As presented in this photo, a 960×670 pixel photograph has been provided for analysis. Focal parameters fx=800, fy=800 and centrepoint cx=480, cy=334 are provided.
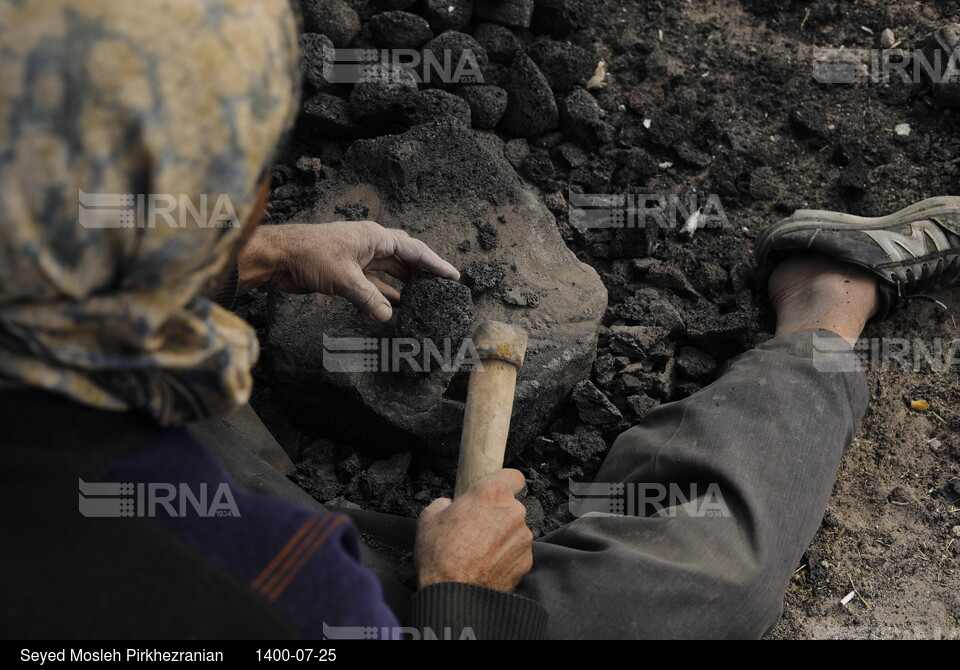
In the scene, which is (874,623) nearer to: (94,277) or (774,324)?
(774,324)

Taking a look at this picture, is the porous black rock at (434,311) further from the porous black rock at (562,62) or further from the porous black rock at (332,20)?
the porous black rock at (332,20)

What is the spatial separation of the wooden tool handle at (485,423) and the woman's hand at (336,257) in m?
0.50

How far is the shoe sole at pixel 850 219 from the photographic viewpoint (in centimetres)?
319

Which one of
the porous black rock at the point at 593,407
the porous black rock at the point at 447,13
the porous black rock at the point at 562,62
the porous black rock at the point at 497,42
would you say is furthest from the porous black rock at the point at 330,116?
the porous black rock at the point at 593,407

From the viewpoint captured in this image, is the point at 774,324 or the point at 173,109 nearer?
the point at 173,109

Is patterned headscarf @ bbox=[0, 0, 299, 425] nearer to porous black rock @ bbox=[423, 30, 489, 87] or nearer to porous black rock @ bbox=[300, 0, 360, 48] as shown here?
porous black rock @ bbox=[423, 30, 489, 87]

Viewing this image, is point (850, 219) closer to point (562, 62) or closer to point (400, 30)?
point (562, 62)

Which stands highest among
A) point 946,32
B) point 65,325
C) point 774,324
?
point 946,32

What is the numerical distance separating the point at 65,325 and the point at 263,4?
0.62 meters

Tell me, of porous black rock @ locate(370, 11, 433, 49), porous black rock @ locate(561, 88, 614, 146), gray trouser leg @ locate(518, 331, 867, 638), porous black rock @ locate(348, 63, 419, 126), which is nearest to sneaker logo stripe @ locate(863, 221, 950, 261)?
gray trouser leg @ locate(518, 331, 867, 638)

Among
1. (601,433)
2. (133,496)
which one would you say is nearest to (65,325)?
(133,496)

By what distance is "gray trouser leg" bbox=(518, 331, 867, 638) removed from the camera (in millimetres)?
2072

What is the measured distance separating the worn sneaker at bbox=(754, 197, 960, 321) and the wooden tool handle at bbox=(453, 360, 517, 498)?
1.43 m

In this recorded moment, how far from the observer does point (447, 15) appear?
12.6 ft
